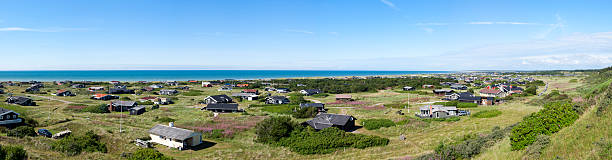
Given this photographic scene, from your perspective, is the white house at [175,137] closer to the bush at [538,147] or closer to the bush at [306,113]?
the bush at [306,113]

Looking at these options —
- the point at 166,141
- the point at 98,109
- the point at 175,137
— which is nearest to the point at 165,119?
the point at 166,141

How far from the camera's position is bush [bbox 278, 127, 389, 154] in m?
32.5

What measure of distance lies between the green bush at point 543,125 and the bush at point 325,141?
16377 millimetres

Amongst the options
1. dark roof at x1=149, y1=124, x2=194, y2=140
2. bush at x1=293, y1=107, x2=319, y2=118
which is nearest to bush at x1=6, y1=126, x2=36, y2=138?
dark roof at x1=149, y1=124, x2=194, y2=140

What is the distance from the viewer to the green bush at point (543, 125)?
17.7 m

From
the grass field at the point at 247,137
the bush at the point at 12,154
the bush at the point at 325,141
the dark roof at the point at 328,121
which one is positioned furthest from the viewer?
the dark roof at the point at 328,121

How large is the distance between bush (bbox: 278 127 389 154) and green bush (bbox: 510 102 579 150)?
53.7ft

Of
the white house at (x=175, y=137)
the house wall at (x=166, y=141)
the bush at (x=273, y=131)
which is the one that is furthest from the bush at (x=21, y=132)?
Result: the bush at (x=273, y=131)

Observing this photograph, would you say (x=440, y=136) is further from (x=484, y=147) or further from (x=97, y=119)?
(x=97, y=119)

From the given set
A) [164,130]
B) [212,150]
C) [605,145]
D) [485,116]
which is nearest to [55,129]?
[164,130]

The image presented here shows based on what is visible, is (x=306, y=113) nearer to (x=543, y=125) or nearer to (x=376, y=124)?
(x=376, y=124)

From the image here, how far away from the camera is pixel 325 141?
33.7 metres

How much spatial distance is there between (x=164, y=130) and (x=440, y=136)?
3352 centimetres

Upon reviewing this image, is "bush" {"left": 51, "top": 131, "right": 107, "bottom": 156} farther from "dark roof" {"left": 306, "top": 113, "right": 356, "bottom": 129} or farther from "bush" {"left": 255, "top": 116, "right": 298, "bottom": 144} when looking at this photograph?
"dark roof" {"left": 306, "top": 113, "right": 356, "bottom": 129}
